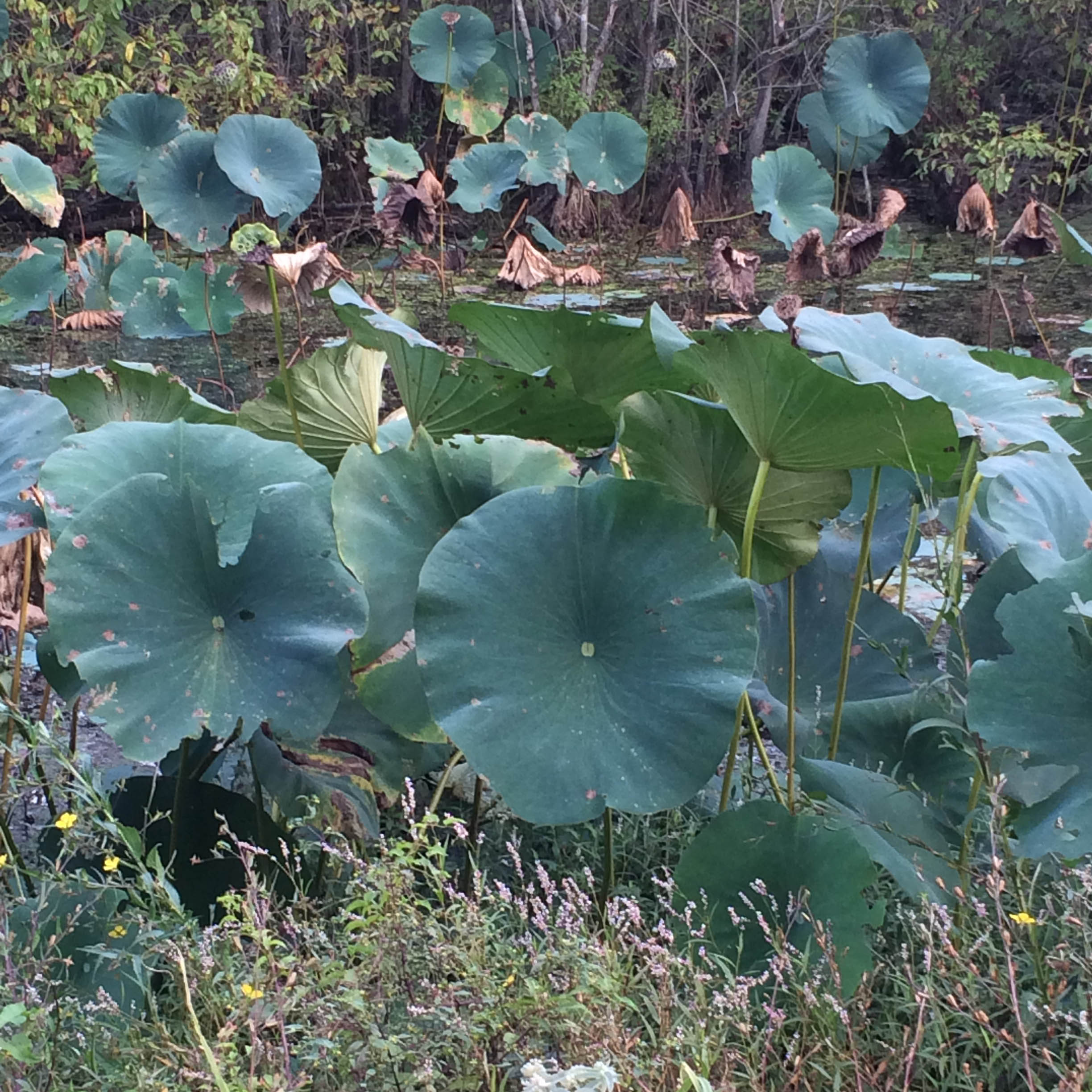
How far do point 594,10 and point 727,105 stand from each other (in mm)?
1244

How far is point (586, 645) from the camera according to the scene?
1.25 meters

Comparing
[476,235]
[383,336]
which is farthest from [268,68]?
[383,336]

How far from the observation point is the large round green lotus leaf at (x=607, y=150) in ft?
20.4

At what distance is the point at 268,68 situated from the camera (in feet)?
26.2

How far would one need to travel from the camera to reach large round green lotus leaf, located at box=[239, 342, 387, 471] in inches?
59.4

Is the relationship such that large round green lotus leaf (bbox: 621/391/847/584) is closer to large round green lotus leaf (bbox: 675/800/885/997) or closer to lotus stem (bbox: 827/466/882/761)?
lotus stem (bbox: 827/466/882/761)

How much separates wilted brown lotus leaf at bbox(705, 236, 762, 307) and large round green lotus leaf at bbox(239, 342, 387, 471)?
7.65 ft

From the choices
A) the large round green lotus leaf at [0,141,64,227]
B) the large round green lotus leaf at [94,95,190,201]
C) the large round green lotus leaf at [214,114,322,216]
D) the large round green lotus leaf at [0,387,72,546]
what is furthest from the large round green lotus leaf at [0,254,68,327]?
the large round green lotus leaf at [0,387,72,546]

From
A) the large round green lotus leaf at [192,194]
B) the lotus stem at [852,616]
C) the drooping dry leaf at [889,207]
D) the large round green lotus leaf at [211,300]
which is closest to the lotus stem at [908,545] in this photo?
the lotus stem at [852,616]

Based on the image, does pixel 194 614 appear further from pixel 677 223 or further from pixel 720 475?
pixel 677 223

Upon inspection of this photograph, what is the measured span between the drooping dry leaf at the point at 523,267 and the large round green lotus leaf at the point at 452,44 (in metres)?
2.04

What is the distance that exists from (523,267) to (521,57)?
3065 mm

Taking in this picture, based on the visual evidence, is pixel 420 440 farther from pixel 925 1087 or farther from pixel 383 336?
pixel 925 1087

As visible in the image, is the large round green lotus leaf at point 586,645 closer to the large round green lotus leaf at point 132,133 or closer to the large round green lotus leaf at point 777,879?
the large round green lotus leaf at point 777,879
